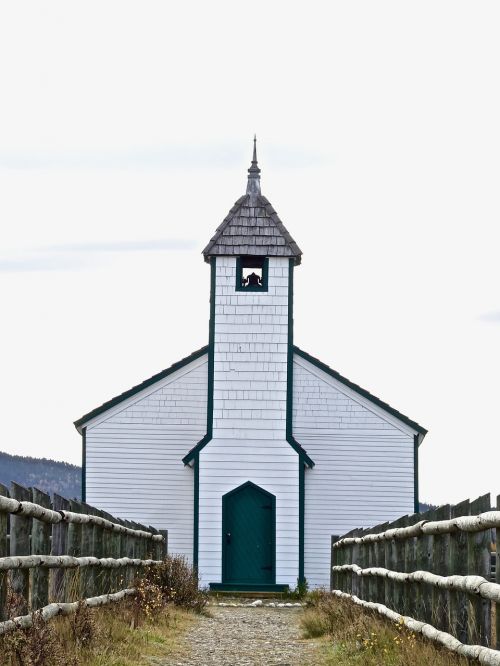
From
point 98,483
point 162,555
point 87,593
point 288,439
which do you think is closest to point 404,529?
point 87,593

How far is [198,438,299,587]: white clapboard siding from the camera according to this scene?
30500mm

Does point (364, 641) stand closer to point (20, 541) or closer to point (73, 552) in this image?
point (73, 552)

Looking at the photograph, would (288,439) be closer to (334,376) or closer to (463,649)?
(334,376)

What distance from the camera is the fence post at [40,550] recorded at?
10484 mm

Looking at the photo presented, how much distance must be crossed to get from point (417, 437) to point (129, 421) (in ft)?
23.0

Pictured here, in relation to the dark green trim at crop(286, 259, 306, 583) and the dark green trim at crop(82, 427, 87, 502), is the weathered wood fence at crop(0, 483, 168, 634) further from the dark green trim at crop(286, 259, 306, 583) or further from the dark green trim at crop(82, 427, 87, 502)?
the dark green trim at crop(82, 427, 87, 502)

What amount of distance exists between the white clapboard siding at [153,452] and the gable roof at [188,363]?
5.5 inches

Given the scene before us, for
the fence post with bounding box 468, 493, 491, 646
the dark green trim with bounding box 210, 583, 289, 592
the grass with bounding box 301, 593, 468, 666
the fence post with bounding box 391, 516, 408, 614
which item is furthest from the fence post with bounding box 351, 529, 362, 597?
the dark green trim with bounding box 210, 583, 289, 592

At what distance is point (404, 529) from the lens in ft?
40.8

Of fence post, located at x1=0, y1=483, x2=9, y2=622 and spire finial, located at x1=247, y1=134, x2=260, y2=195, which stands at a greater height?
spire finial, located at x1=247, y1=134, x2=260, y2=195

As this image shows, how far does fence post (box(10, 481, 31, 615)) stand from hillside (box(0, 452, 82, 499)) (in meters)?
159

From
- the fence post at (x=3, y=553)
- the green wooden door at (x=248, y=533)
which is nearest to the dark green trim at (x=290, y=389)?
the green wooden door at (x=248, y=533)

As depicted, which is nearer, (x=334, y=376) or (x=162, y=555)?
(x=162, y=555)

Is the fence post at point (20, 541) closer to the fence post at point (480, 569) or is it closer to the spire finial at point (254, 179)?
the fence post at point (480, 569)
